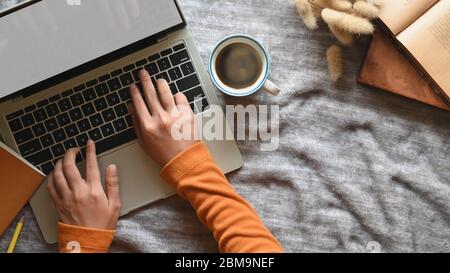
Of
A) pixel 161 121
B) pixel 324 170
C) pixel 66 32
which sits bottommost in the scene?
pixel 324 170

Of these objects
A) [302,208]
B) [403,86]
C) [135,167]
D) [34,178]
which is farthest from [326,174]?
[34,178]

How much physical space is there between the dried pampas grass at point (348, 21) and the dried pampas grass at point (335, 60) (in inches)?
1.5

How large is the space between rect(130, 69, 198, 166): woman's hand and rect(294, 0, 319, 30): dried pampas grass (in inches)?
7.8

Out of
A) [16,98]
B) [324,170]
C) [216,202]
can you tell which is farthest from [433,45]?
[16,98]

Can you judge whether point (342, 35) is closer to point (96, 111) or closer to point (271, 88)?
point (271, 88)

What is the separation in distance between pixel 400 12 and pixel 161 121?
0.36 m

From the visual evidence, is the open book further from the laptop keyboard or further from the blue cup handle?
the laptop keyboard

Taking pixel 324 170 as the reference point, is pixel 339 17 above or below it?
above

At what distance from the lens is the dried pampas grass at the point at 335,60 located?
2.24 feet

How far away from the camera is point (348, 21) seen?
643 millimetres

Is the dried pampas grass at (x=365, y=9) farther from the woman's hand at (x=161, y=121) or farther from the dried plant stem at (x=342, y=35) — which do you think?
the woman's hand at (x=161, y=121)

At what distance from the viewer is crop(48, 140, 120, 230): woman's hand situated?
2.19ft

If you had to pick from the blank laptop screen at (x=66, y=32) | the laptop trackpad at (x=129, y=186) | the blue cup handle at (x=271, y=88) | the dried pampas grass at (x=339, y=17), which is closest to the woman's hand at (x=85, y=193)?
the laptop trackpad at (x=129, y=186)

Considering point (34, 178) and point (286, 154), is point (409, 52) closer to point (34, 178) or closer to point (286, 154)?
point (286, 154)
